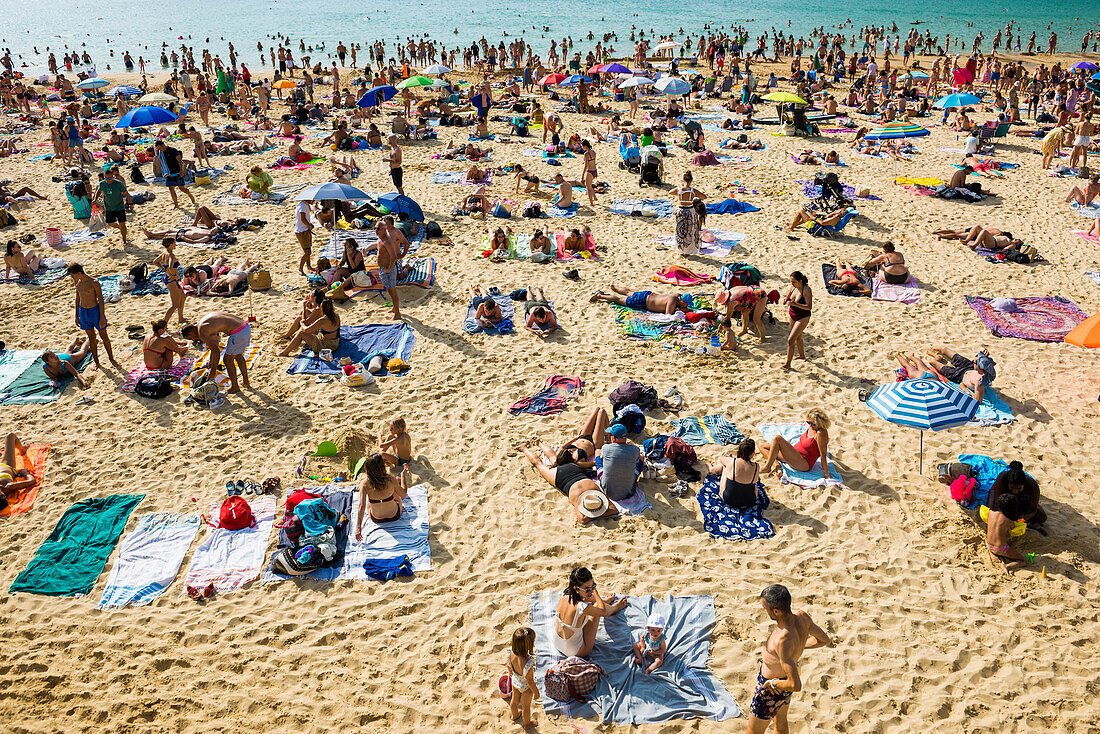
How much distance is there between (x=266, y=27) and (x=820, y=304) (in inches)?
2930

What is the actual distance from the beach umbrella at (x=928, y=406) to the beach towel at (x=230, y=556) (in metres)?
6.52

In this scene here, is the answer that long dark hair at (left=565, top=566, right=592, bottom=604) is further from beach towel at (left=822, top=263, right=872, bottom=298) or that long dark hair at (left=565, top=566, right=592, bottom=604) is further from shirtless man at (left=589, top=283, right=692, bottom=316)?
beach towel at (left=822, top=263, right=872, bottom=298)

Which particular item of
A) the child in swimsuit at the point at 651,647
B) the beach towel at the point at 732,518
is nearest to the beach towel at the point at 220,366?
the beach towel at the point at 732,518

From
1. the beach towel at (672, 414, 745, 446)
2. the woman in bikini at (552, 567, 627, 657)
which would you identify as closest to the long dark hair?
the woman in bikini at (552, 567, 627, 657)

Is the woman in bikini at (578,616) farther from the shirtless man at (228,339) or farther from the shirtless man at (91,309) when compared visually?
the shirtless man at (91,309)

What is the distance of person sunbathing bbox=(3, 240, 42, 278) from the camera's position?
12383 mm

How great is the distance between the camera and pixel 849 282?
38.5ft

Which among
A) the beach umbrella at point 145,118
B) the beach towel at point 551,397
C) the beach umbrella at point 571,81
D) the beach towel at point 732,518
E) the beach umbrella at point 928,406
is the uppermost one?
the beach umbrella at point 571,81

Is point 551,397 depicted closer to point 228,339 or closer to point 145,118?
point 228,339

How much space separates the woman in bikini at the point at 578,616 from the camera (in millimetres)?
5371

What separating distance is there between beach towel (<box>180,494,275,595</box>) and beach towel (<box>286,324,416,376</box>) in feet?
10.1

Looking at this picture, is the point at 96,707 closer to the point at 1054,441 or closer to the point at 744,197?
the point at 1054,441

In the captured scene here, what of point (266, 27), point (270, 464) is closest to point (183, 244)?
point (270, 464)

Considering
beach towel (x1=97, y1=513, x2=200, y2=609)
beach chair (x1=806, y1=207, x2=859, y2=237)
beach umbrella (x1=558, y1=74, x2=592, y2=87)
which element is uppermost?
beach umbrella (x1=558, y1=74, x2=592, y2=87)
